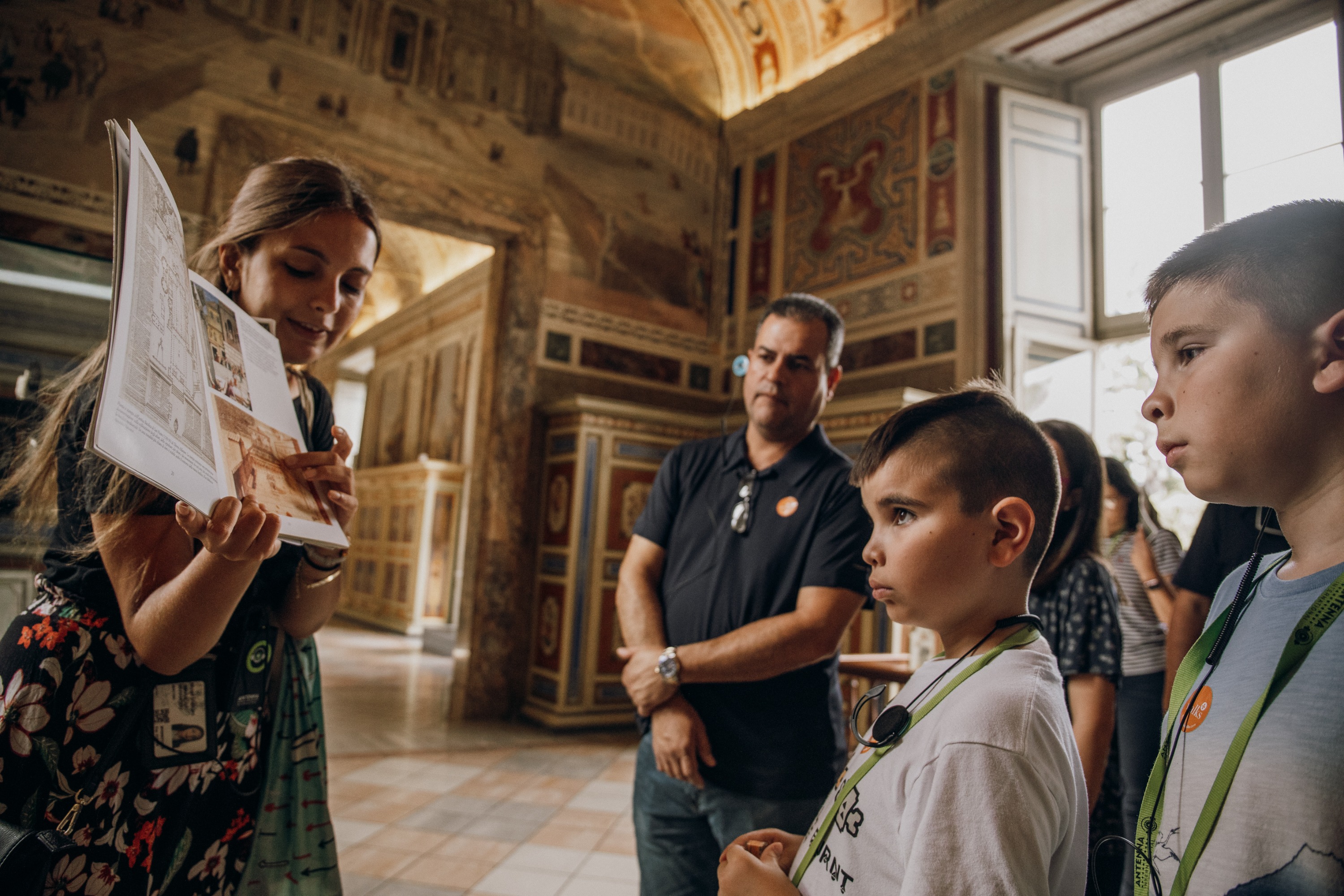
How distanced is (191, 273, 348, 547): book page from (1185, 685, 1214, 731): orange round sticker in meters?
1.06

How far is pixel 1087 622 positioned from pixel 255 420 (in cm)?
174

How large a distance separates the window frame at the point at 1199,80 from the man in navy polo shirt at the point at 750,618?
14.0 ft

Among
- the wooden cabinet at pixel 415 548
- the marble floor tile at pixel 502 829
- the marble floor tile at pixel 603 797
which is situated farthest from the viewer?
the wooden cabinet at pixel 415 548

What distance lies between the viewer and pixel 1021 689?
2.99ft

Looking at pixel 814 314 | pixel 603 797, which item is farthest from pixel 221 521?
pixel 603 797

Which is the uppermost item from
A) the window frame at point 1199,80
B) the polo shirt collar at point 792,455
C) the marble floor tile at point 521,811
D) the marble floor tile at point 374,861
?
the window frame at point 1199,80

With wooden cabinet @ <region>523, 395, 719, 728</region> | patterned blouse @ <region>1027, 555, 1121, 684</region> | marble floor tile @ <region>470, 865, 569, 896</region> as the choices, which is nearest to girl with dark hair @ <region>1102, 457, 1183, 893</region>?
patterned blouse @ <region>1027, 555, 1121, 684</region>

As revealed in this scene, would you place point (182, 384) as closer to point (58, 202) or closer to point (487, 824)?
point (487, 824)

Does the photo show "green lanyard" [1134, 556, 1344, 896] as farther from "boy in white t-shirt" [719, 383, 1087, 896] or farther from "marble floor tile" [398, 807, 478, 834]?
"marble floor tile" [398, 807, 478, 834]

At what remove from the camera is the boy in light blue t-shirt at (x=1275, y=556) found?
2.14 ft

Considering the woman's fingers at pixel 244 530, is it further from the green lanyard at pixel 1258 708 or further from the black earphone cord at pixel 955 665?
the green lanyard at pixel 1258 708

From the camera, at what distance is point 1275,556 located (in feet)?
2.85

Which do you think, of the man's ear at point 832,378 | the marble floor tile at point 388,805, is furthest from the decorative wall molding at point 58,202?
the man's ear at point 832,378

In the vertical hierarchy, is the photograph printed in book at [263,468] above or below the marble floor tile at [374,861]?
above
